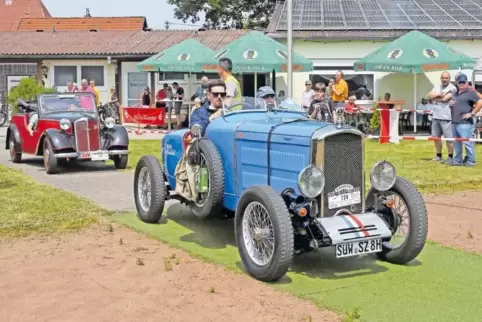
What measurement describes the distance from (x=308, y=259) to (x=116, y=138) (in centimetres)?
752

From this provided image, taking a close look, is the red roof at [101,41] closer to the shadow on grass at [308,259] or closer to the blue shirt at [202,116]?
the shadow on grass at [308,259]

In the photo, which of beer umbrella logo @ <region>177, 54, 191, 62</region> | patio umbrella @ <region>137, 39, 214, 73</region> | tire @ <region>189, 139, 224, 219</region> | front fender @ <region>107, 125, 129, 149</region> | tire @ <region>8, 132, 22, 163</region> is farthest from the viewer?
beer umbrella logo @ <region>177, 54, 191, 62</region>

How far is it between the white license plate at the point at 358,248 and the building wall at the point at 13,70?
90.7 feet

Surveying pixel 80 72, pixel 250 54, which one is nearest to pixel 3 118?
pixel 80 72

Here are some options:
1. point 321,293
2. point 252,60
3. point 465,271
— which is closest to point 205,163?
point 321,293

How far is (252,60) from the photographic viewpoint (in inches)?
862

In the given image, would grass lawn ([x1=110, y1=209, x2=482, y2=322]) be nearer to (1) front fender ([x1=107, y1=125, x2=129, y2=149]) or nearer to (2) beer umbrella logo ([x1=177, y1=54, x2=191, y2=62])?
(1) front fender ([x1=107, y1=125, x2=129, y2=149])

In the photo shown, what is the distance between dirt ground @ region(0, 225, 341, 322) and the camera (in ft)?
17.3

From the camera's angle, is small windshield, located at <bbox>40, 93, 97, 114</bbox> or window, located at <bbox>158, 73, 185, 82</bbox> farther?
window, located at <bbox>158, 73, 185, 82</bbox>

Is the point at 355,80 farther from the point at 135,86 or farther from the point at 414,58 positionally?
the point at 135,86

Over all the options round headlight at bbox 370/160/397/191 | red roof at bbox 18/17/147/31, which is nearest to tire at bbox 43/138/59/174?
round headlight at bbox 370/160/397/191

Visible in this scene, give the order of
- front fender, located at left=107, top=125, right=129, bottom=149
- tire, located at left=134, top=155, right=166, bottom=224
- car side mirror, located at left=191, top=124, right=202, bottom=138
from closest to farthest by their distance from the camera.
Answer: car side mirror, located at left=191, top=124, right=202, bottom=138
tire, located at left=134, top=155, right=166, bottom=224
front fender, located at left=107, top=125, right=129, bottom=149

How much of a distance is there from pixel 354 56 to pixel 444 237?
18.5 metres

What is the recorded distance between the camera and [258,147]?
6.83m
